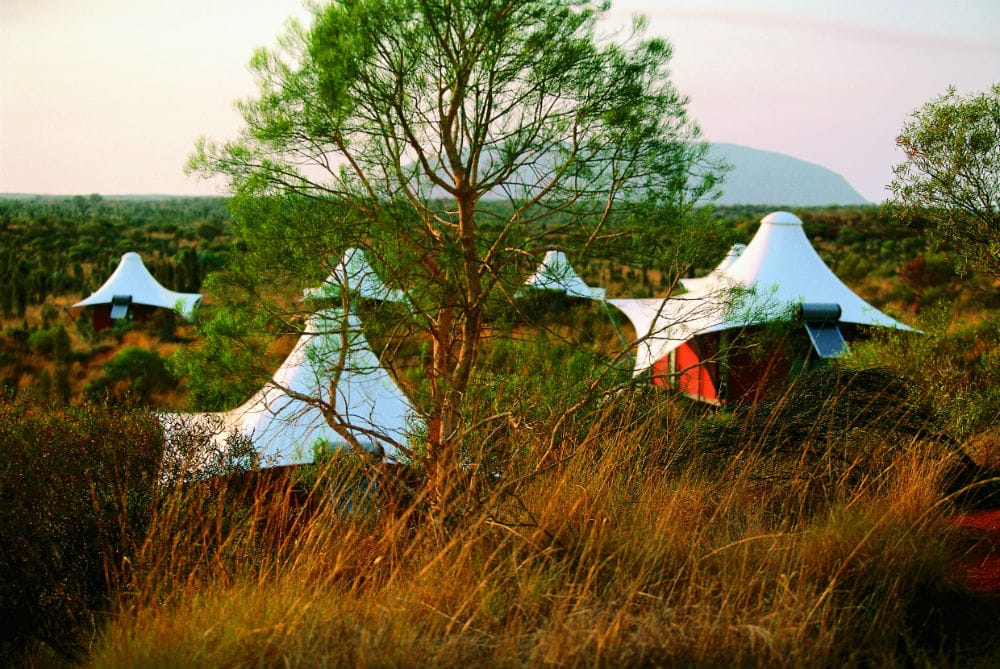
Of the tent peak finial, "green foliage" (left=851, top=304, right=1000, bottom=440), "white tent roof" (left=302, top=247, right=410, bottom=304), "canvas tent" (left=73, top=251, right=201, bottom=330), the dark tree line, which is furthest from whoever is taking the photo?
the dark tree line

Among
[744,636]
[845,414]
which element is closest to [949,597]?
[744,636]

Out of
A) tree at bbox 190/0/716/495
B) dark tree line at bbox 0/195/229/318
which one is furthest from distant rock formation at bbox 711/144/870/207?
tree at bbox 190/0/716/495

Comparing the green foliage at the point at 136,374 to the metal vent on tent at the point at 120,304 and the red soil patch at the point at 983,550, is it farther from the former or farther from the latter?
the red soil patch at the point at 983,550

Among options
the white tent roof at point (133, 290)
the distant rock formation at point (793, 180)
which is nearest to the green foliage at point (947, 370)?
the white tent roof at point (133, 290)

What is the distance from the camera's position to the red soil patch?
11.5 ft

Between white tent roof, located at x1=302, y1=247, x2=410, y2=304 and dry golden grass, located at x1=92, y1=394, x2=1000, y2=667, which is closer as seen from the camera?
dry golden grass, located at x1=92, y1=394, x2=1000, y2=667

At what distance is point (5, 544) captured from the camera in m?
3.79

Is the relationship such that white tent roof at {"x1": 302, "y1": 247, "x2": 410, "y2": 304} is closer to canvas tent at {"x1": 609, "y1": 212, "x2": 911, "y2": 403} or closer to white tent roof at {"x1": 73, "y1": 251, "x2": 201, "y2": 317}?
canvas tent at {"x1": 609, "y1": 212, "x2": 911, "y2": 403}

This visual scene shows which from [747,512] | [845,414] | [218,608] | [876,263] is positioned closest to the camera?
[218,608]

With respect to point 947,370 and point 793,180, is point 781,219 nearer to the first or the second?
point 947,370

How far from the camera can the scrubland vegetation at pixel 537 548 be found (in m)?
2.52

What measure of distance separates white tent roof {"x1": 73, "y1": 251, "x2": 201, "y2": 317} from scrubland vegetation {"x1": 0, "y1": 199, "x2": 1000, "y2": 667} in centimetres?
1914

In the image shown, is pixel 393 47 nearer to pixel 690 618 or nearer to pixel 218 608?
pixel 218 608

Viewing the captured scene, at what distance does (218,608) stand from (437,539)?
75 cm
